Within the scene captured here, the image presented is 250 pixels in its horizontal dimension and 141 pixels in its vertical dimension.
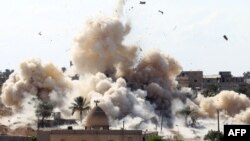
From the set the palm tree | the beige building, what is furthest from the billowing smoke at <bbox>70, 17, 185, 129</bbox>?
the beige building

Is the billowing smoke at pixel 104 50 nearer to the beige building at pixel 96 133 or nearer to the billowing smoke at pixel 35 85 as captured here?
the billowing smoke at pixel 35 85

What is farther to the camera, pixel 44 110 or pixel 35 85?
pixel 35 85

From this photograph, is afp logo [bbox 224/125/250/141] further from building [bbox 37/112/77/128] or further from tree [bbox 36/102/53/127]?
tree [bbox 36/102/53/127]

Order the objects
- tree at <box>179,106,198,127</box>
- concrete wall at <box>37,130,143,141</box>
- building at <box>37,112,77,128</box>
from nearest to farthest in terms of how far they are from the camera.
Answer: concrete wall at <box>37,130,143,141</box> → building at <box>37,112,77,128</box> → tree at <box>179,106,198,127</box>

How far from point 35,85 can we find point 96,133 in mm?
61413

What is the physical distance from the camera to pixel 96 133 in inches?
2741

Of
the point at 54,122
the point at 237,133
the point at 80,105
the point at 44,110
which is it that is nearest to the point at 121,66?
the point at 80,105

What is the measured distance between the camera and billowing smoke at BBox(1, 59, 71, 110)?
126875mm

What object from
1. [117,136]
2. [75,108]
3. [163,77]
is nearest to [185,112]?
[163,77]

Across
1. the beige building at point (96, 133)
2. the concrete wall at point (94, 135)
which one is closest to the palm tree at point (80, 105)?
the beige building at point (96, 133)

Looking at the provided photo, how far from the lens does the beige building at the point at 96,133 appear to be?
69.8 meters

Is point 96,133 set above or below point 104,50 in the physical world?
below

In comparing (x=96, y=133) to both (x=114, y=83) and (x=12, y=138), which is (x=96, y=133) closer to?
(x=12, y=138)

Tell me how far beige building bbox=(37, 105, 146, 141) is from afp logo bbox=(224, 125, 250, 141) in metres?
43.9
